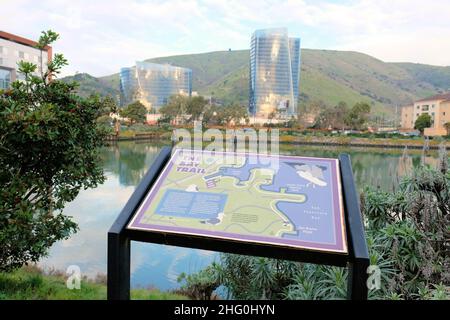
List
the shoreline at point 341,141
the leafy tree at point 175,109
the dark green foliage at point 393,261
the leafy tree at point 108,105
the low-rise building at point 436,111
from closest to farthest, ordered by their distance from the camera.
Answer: the dark green foliage at point 393,261 < the leafy tree at point 108,105 < the shoreline at point 341,141 < the low-rise building at point 436,111 < the leafy tree at point 175,109

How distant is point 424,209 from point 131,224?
101 inches

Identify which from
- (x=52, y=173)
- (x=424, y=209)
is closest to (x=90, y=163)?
(x=52, y=173)

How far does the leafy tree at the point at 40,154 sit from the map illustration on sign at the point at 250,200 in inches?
34.0

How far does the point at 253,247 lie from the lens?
88.0 inches

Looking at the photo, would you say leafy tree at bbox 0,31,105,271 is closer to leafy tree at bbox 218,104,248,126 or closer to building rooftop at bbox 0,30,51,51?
building rooftop at bbox 0,30,51,51

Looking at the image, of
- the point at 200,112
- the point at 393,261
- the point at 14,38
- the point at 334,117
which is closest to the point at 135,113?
the point at 200,112

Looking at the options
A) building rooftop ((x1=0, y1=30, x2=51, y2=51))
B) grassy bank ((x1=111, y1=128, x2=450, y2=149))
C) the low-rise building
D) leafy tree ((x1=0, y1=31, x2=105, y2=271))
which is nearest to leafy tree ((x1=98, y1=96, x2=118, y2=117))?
leafy tree ((x1=0, y1=31, x2=105, y2=271))

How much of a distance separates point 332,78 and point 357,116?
5899 cm

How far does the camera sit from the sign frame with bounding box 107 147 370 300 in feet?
6.98

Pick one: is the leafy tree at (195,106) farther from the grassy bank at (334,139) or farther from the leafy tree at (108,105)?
the leafy tree at (108,105)

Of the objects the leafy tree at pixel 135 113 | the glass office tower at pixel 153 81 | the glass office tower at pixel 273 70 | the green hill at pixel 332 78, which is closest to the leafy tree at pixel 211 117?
the leafy tree at pixel 135 113

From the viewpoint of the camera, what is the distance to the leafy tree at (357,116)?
4094 centimetres
